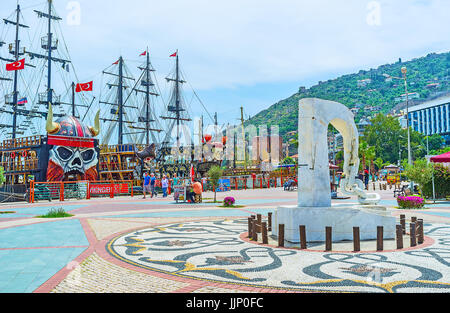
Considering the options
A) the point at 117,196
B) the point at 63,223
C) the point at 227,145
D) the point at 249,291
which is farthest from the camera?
the point at 227,145

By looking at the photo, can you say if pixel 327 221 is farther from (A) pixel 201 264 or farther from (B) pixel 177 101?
(B) pixel 177 101

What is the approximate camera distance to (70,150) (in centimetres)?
3638

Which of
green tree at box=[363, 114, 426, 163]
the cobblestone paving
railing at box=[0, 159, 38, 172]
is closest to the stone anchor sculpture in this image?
the cobblestone paving

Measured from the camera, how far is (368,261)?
7414 mm

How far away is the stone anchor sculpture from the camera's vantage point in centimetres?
985

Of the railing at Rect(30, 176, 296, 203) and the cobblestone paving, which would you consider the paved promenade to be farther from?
the railing at Rect(30, 176, 296, 203)

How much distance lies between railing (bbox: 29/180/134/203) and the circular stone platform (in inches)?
804

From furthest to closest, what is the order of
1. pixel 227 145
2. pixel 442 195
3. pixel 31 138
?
pixel 227 145 < pixel 31 138 < pixel 442 195

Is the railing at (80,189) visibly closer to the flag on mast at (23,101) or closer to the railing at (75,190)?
the railing at (75,190)

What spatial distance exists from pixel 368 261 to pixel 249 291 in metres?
3.20

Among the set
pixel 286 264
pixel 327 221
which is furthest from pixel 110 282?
pixel 327 221

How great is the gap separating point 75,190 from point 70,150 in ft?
24.1

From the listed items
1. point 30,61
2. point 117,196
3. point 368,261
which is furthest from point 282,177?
point 368,261

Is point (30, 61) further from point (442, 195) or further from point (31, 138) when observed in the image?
point (442, 195)
